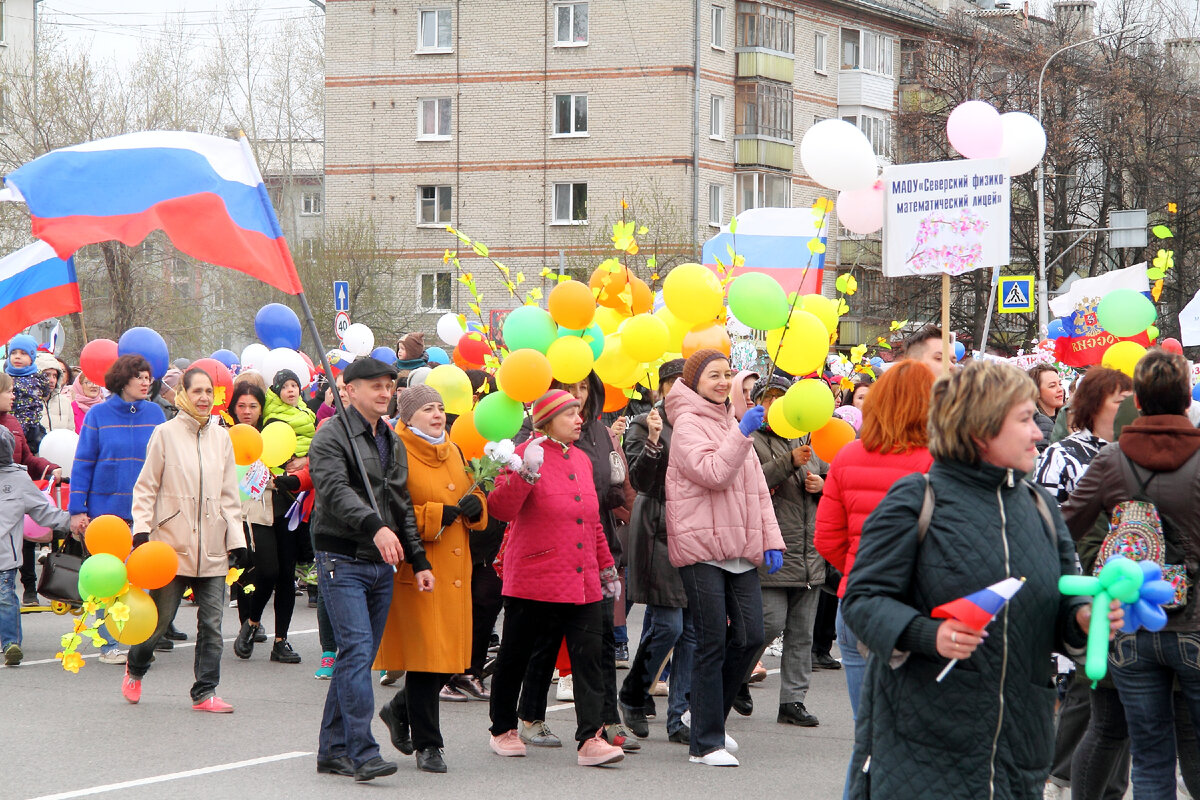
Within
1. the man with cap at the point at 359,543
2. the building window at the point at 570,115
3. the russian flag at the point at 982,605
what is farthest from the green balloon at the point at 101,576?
the building window at the point at 570,115

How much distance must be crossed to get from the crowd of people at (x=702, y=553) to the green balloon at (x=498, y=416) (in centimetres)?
14

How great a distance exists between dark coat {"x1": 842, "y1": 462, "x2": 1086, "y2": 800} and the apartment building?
39.7 meters

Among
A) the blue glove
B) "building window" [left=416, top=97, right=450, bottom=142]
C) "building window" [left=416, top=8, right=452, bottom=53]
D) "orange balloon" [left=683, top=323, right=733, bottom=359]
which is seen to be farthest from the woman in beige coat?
"building window" [left=416, top=8, right=452, bottom=53]

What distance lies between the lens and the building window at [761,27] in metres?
46.8

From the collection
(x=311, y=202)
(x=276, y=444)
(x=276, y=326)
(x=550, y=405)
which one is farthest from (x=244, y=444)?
(x=311, y=202)

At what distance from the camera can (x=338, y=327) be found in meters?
22.3

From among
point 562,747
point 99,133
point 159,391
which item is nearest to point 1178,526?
point 562,747

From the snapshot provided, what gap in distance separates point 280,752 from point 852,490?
3485mm

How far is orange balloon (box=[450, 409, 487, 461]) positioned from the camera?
772 centimetres

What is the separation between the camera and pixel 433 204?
47.3 m

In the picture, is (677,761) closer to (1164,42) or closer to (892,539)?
(892,539)

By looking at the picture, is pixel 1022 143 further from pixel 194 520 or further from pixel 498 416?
→ pixel 194 520

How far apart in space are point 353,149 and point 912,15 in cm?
2088

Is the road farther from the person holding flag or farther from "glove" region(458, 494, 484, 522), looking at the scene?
the person holding flag
